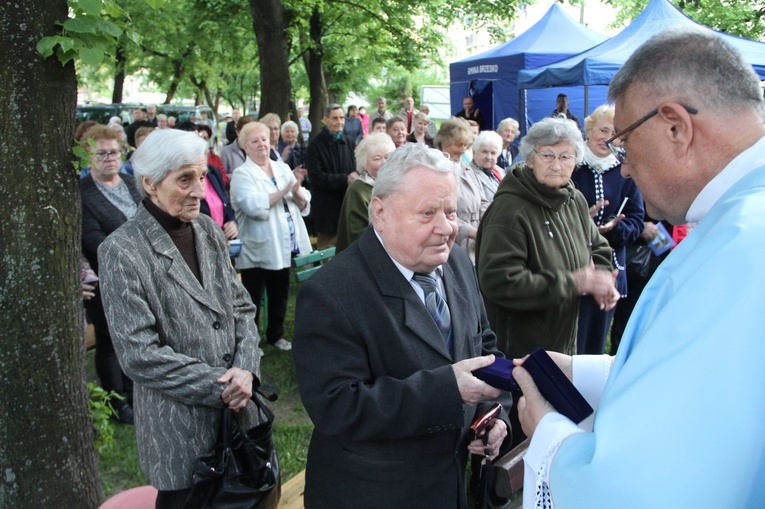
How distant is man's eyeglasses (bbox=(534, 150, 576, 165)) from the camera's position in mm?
3398

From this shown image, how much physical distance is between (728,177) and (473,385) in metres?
0.92

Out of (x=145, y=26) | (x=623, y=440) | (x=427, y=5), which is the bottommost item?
(x=623, y=440)

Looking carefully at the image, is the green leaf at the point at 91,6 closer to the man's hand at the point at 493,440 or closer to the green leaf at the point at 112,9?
the green leaf at the point at 112,9

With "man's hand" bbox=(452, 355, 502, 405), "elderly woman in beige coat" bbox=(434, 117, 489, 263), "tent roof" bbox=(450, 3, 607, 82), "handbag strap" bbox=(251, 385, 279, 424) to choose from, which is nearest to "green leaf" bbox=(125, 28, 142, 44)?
"handbag strap" bbox=(251, 385, 279, 424)

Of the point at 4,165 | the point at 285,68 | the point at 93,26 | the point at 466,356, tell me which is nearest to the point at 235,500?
the point at 466,356

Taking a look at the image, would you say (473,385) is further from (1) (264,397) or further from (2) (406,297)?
Result: (1) (264,397)

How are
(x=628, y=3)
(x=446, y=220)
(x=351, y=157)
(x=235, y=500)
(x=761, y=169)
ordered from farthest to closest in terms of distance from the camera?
1. (x=628, y=3)
2. (x=351, y=157)
3. (x=235, y=500)
4. (x=446, y=220)
5. (x=761, y=169)

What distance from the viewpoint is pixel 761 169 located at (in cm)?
121

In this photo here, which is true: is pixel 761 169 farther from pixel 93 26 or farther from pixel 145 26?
pixel 145 26

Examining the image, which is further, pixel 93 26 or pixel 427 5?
pixel 427 5

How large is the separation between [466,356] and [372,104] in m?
48.1

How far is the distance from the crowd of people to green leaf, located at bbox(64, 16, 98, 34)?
511 mm

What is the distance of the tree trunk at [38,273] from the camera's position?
217cm

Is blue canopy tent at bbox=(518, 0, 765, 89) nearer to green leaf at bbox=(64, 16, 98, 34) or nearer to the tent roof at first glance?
the tent roof
